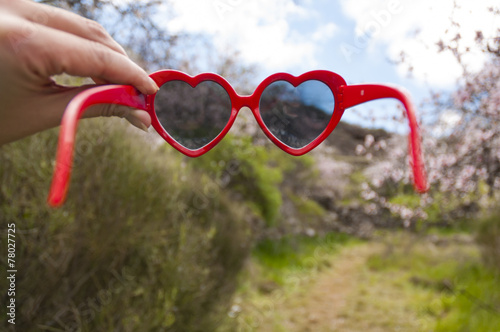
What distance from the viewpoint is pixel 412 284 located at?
23.8 ft

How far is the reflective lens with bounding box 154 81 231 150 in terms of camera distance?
1.22m

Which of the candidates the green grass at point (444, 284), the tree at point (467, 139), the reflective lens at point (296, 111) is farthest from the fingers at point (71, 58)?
the green grass at point (444, 284)

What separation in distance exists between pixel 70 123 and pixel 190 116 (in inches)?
30.6

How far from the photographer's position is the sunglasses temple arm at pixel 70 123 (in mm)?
602

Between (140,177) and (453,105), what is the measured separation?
2925mm

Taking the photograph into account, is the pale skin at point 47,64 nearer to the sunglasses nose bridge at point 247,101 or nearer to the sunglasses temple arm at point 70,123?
the sunglasses temple arm at point 70,123

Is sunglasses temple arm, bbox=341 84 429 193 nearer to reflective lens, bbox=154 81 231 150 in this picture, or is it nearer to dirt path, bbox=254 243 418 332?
reflective lens, bbox=154 81 231 150

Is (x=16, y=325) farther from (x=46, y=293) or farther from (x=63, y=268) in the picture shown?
(x=63, y=268)

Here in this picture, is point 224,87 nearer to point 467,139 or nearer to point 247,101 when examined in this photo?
point 247,101

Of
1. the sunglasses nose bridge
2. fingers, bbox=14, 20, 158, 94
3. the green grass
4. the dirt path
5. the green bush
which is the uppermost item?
fingers, bbox=14, 20, 158, 94

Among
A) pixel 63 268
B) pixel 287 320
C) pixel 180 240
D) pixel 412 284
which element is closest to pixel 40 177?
pixel 63 268

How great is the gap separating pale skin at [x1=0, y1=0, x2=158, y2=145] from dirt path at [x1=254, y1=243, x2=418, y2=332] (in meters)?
5.12

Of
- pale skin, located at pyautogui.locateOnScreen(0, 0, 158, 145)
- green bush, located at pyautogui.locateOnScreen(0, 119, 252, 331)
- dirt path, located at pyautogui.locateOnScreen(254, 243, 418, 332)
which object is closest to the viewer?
pale skin, located at pyautogui.locateOnScreen(0, 0, 158, 145)

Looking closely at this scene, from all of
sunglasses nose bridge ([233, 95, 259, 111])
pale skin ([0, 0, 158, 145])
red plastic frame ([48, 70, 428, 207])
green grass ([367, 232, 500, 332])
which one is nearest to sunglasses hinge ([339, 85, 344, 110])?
red plastic frame ([48, 70, 428, 207])
